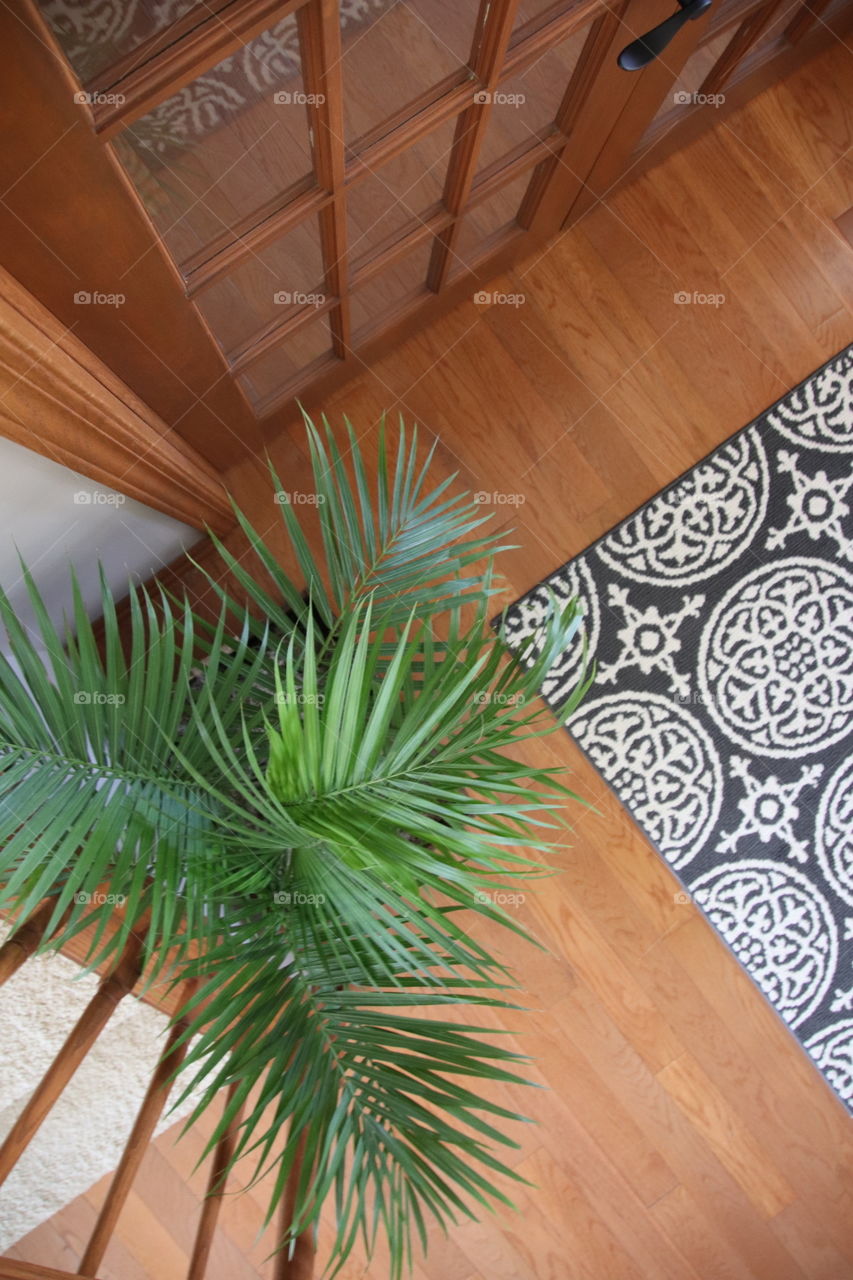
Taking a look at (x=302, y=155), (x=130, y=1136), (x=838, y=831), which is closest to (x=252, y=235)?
(x=302, y=155)

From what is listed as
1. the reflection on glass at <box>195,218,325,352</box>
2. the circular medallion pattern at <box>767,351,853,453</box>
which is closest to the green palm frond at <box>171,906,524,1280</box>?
the reflection on glass at <box>195,218,325,352</box>

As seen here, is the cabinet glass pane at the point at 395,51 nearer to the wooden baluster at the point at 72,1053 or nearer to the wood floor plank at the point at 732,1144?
the wooden baluster at the point at 72,1053

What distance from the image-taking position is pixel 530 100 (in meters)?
1.43

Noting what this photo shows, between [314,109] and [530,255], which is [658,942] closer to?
[530,255]

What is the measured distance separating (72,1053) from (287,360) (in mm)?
1174

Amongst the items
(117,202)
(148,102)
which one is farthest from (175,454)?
(148,102)

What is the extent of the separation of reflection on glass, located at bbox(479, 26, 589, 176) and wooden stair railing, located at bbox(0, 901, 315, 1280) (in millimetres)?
1304

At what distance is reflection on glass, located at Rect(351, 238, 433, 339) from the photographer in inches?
63.2

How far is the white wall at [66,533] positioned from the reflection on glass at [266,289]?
0.31 meters

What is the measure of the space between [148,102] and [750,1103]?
81.4 inches

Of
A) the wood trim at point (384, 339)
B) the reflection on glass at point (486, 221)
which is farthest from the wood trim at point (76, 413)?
the reflection on glass at point (486, 221)

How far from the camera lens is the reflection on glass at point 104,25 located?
743 mm

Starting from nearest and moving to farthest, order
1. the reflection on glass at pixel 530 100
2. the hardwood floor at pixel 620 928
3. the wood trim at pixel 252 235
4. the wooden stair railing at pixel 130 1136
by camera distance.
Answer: the wooden stair railing at pixel 130 1136
the wood trim at pixel 252 235
the reflection on glass at pixel 530 100
the hardwood floor at pixel 620 928

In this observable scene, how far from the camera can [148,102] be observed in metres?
0.82
